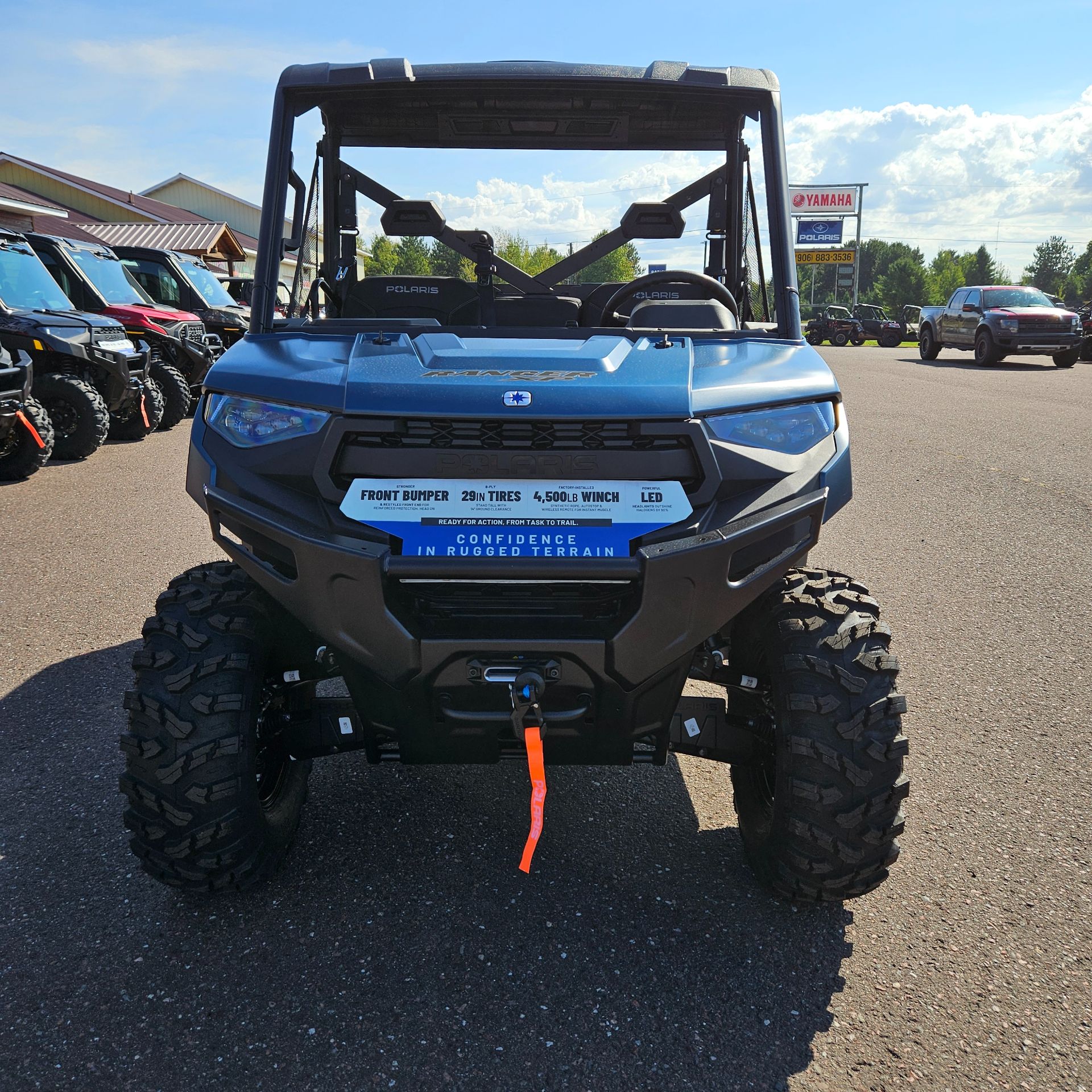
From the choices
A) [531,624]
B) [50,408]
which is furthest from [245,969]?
[50,408]

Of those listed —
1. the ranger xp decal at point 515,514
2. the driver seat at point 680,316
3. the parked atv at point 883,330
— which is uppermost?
the driver seat at point 680,316

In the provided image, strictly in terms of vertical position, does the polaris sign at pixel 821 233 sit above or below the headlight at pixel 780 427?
above

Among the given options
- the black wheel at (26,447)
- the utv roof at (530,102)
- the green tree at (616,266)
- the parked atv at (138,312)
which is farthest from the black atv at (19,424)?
the green tree at (616,266)

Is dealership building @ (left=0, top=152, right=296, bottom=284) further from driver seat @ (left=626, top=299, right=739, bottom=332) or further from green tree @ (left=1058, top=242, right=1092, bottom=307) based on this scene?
green tree @ (left=1058, top=242, right=1092, bottom=307)

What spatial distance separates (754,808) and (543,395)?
1.32 metres

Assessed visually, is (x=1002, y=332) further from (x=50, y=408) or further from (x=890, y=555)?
(x=50, y=408)

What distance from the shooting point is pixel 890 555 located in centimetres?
638

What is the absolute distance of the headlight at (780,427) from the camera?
89.4 inches

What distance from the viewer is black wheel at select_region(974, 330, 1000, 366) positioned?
2202cm

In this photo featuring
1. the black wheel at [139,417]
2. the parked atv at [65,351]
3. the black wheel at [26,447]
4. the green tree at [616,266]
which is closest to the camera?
the green tree at [616,266]

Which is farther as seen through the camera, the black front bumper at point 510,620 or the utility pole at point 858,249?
the utility pole at point 858,249

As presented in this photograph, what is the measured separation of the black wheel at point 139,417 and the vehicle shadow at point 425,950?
8847 millimetres

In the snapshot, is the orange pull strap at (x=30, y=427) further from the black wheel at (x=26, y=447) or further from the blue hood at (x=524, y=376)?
the blue hood at (x=524, y=376)

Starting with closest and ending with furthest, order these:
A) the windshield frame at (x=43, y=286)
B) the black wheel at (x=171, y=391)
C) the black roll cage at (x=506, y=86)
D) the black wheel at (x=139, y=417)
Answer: the black roll cage at (x=506, y=86)
the windshield frame at (x=43, y=286)
the black wheel at (x=139, y=417)
the black wheel at (x=171, y=391)
